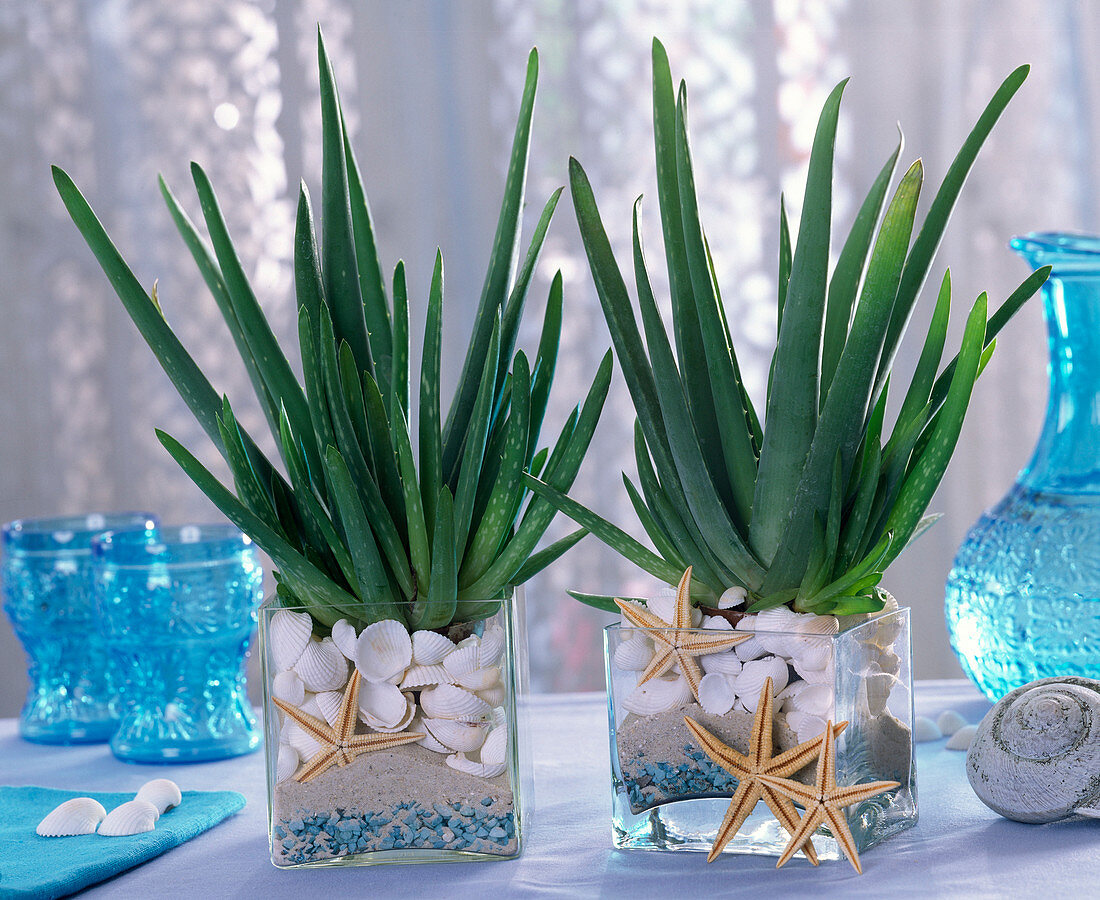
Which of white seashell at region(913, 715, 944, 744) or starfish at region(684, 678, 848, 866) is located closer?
starfish at region(684, 678, 848, 866)

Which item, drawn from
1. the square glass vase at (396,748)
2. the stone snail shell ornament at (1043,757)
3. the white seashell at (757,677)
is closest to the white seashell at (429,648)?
the square glass vase at (396,748)

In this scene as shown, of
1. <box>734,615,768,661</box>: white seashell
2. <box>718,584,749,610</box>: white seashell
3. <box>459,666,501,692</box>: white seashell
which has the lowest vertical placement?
<box>459,666,501,692</box>: white seashell

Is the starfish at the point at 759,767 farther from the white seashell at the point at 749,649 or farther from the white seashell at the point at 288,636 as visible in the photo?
the white seashell at the point at 288,636

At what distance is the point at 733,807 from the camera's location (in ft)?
1.24

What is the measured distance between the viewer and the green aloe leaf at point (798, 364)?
376 mm

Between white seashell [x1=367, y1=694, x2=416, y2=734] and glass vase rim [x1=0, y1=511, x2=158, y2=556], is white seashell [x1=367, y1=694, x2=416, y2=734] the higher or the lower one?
the lower one

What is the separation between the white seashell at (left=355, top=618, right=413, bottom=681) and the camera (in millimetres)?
402

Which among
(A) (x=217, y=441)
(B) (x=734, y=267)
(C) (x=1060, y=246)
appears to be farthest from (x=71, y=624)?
(B) (x=734, y=267)

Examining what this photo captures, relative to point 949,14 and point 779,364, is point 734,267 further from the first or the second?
point 779,364

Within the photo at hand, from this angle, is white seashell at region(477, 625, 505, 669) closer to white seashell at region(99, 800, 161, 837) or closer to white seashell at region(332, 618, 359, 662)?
white seashell at region(332, 618, 359, 662)

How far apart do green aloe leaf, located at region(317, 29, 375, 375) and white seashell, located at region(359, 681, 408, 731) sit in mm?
132

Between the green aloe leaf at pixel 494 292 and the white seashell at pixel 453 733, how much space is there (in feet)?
0.35

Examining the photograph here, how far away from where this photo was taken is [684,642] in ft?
1.27

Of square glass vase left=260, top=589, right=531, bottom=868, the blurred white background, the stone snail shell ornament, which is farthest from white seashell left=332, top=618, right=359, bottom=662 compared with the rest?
the blurred white background
